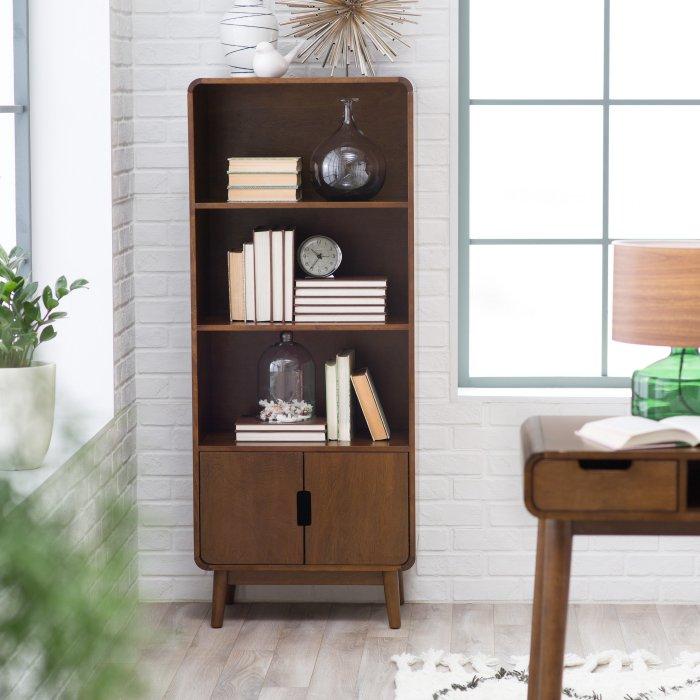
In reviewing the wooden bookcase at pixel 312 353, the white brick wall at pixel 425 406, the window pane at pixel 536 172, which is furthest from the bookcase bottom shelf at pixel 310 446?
the window pane at pixel 536 172

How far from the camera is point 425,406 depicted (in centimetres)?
371

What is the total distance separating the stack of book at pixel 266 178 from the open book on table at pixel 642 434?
4.36 ft

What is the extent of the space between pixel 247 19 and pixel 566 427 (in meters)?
1.64

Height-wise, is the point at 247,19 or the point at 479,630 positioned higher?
the point at 247,19

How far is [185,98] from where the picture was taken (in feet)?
11.9

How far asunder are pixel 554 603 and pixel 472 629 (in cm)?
112

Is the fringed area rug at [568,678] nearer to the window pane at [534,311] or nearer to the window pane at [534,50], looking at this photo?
the window pane at [534,311]

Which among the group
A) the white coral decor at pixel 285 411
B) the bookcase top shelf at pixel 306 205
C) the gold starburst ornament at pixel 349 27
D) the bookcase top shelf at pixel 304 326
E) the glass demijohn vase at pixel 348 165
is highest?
the gold starburst ornament at pixel 349 27

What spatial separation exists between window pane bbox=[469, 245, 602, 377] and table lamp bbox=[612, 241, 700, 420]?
1133mm

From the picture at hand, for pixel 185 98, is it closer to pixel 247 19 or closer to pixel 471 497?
pixel 247 19

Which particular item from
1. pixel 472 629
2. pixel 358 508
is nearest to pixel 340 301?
pixel 358 508

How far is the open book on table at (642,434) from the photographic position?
7.80 feet

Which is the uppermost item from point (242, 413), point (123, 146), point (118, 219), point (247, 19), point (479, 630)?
point (247, 19)

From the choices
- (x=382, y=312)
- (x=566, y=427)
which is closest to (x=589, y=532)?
(x=566, y=427)
